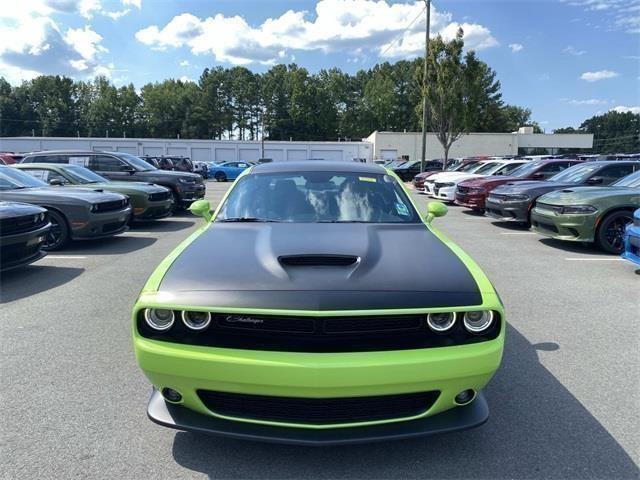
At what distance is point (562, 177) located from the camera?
1123 cm

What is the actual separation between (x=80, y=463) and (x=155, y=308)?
952 mm

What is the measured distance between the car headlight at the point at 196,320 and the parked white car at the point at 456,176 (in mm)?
15205

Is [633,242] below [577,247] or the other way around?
the other way around

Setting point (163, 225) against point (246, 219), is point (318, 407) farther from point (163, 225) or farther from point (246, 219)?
point (163, 225)

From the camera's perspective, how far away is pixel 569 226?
27.1 ft

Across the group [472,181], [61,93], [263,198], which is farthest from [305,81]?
[263,198]

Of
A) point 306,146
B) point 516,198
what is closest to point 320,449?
point 516,198

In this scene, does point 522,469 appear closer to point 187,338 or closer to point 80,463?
point 187,338

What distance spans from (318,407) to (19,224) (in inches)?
221

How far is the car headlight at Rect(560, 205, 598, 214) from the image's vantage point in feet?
26.6

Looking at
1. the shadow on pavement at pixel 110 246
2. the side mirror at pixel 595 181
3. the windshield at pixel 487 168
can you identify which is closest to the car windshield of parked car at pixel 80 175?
the shadow on pavement at pixel 110 246

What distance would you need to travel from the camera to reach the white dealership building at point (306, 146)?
55094 mm

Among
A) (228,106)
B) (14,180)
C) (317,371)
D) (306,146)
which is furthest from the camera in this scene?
(228,106)

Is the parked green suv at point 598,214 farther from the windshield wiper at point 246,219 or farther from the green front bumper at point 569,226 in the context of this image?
the windshield wiper at point 246,219
